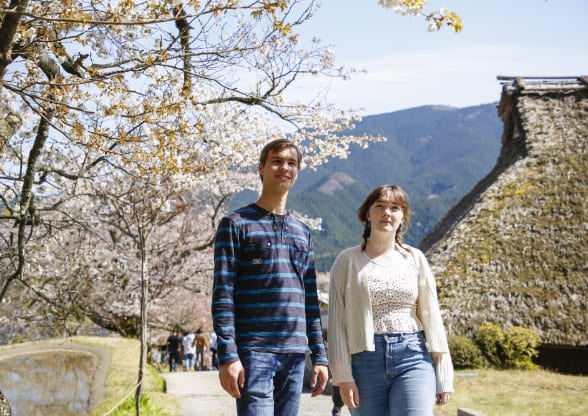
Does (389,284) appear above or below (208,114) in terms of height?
below

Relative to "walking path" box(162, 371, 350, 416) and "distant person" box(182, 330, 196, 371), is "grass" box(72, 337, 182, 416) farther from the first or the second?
"distant person" box(182, 330, 196, 371)

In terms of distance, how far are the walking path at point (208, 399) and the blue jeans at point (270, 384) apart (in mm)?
3760

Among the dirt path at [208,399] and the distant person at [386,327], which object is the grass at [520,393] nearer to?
the dirt path at [208,399]

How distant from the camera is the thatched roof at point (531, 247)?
13.3 m

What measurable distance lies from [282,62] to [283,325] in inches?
220

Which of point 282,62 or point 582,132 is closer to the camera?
point 282,62

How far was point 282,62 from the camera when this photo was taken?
806 centimetres

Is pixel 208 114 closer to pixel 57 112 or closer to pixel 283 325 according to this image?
pixel 57 112

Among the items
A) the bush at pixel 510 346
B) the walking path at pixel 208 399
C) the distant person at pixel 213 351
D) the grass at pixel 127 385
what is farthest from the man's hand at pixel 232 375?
the distant person at pixel 213 351

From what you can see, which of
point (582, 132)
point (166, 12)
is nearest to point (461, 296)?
point (582, 132)

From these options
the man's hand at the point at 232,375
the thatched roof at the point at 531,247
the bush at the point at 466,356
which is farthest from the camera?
the thatched roof at the point at 531,247

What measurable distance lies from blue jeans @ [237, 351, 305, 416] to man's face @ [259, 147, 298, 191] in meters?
0.88

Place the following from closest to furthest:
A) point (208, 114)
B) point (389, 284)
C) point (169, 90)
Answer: point (389, 284), point (169, 90), point (208, 114)

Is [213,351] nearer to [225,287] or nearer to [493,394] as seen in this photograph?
[493,394]
